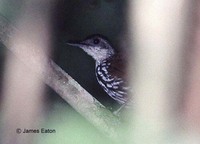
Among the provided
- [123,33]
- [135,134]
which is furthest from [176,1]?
[135,134]

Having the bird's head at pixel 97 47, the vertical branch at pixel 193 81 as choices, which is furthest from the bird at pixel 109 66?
the vertical branch at pixel 193 81

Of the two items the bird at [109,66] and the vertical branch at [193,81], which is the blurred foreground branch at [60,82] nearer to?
the bird at [109,66]

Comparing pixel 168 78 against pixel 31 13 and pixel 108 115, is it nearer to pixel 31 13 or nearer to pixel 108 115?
pixel 108 115

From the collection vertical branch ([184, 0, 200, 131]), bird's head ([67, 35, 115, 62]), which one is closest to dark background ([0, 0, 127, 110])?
bird's head ([67, 35, 115, 62])

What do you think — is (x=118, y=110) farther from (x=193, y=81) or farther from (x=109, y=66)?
(x=193, y=81)

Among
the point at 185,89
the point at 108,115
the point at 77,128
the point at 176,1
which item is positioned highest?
the point at 176,1

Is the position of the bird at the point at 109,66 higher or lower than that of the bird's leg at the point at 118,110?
higher

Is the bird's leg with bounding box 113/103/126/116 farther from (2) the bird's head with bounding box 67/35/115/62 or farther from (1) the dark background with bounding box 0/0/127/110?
(2) the bird's head with bounding box 67/35/115/62
